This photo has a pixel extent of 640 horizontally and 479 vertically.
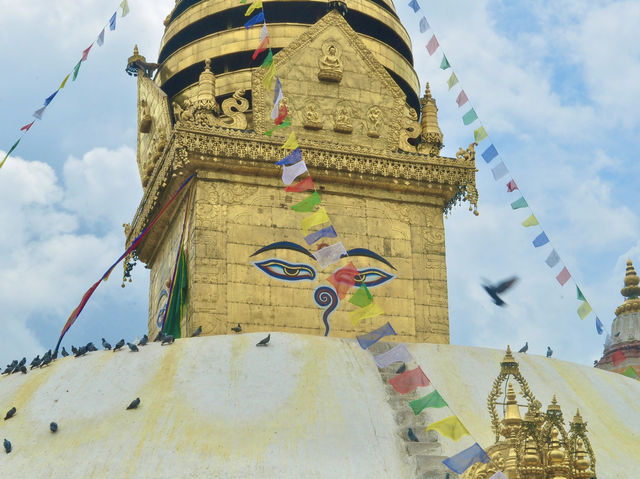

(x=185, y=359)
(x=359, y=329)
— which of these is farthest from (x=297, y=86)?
(x=185, y=359)

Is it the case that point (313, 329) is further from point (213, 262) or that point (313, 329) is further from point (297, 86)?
point (297, 86)

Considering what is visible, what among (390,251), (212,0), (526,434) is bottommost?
(526,434)

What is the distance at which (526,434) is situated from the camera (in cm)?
1362

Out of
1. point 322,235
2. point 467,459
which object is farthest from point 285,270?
point 467,459

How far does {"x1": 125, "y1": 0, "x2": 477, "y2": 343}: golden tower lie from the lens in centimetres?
2338

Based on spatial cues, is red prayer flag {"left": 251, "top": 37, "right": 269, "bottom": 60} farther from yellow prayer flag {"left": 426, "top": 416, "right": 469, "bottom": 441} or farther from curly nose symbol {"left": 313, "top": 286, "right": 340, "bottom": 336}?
yellow prayer flag {"left": 426, "top": 416, "right": 469, "bottom": 441}

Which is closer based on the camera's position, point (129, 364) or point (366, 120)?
point (129, 364)

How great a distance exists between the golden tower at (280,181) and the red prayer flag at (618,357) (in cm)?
706

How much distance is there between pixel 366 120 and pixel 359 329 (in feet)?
17.9

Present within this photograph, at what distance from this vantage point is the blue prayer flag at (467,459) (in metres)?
14.0

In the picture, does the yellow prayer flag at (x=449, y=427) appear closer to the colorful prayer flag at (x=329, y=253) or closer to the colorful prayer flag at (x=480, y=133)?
the colorful prayer flag at (x=329, y=253)

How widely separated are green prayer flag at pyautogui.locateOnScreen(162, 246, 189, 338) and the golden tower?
0.29 metres

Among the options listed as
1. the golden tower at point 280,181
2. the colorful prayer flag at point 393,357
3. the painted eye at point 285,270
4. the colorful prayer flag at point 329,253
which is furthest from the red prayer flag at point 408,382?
the painted eye at point 285,270

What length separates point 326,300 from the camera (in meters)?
23.5
